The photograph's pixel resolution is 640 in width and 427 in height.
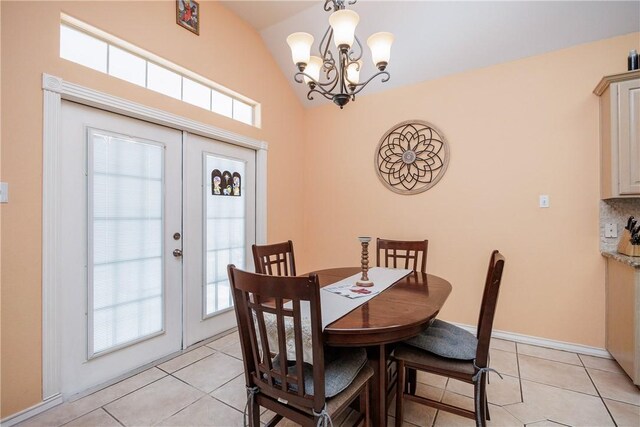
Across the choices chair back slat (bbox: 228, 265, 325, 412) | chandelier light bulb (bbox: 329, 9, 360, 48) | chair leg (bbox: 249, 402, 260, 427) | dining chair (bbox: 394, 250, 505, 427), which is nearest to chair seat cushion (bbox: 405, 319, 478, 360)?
dining chair (bbox: 394, 250, 505, 427)

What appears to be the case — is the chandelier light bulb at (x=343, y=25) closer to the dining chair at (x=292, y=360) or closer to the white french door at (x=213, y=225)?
the dining chair at (x=292, y=360)

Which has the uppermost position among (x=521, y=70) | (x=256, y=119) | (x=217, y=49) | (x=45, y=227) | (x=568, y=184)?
(x=217, y=49)

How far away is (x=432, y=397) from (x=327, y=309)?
109 centimetres

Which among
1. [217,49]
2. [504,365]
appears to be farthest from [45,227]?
[504,365]

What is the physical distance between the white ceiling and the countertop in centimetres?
153

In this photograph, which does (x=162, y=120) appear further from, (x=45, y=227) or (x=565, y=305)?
(x=565, y=305)

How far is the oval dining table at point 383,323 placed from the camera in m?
1.24

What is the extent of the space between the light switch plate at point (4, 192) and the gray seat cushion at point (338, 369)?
1709mm

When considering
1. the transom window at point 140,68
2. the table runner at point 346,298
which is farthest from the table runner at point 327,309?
the transom window at point 140,68

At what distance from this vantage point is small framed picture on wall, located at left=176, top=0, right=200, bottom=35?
8.06ft

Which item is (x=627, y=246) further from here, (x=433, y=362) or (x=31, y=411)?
(x=31, y=411)

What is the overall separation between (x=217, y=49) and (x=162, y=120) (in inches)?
38.5

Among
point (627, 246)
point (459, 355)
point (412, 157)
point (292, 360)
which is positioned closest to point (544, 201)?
point (627, 246)

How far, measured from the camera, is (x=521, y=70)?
2.70 meters
